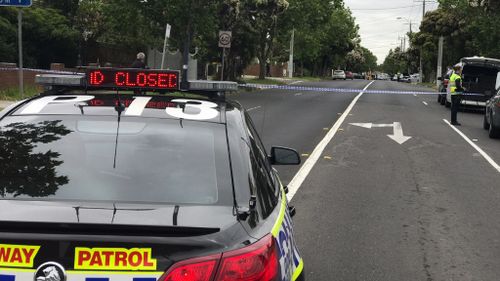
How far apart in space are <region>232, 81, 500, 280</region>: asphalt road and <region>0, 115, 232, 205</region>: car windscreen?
2.27m

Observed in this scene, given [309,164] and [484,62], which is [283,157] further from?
[484,62]

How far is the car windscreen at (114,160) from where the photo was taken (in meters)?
2.70

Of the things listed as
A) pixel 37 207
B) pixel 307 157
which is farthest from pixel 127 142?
pixel 307 157

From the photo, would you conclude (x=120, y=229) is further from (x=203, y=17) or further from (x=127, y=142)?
(x=203, y=17)

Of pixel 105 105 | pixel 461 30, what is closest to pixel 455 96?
pixel 105 105

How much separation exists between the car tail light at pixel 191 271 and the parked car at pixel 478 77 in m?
23.3

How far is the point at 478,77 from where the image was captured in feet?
80.9

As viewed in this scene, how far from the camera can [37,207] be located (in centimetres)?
238

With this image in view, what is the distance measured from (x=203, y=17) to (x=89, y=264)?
85.9ft

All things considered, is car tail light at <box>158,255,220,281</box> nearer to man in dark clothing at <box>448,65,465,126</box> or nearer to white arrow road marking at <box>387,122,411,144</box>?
white arrow road marking at <box>387,122,411,144</box>

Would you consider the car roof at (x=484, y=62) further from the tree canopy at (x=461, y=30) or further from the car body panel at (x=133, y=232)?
the car body panel at (x=133, y=232)

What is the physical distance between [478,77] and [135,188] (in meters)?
24.2

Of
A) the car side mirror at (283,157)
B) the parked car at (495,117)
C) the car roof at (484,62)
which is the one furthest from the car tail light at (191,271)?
the car roof at (484,62)

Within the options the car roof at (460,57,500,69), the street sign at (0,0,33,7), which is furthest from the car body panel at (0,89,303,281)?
the car roof at (460,57,500,69)
